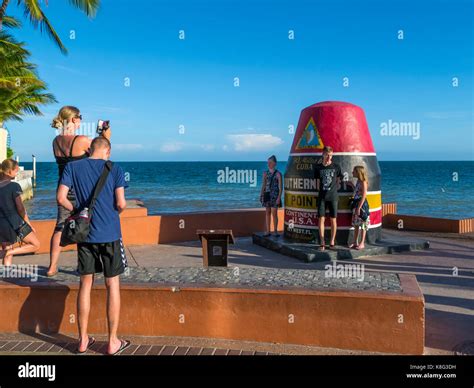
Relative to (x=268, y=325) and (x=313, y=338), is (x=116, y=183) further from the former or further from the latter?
(x=313, y=338)

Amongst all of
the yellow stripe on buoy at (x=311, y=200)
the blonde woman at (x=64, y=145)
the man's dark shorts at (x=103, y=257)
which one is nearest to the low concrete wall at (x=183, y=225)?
the yellow stripe on buoy at (x=311, y=200)

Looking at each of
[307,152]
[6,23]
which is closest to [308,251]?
[307,152]

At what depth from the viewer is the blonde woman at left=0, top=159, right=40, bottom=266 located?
254 inches

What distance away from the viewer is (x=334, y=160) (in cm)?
942

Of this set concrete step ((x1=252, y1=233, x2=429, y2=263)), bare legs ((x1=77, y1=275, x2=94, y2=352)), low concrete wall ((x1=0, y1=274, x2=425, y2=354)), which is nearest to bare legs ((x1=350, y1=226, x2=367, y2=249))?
concrete step ((x1=252, y1=233, x2=429, y2=263))

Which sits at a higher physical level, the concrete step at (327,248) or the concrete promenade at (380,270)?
the concrete step at (327,248)

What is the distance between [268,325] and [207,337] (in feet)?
2.19

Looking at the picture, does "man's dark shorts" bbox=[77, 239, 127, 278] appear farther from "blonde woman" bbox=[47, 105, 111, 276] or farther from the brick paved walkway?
"blonde woman" bbox=[47, 105, 111, 276]

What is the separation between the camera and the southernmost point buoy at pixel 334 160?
30.8 feet

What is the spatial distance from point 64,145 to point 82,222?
183cm

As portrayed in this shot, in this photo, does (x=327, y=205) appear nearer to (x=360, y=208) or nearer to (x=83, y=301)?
(x=360, y=208)

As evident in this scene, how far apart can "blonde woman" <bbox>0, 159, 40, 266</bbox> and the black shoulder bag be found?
8.71 ft

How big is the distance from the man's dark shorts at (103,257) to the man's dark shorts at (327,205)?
5.23m

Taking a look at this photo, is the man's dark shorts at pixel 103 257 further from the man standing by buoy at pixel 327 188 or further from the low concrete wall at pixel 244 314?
the man standing by buoy at pixel 327 188
